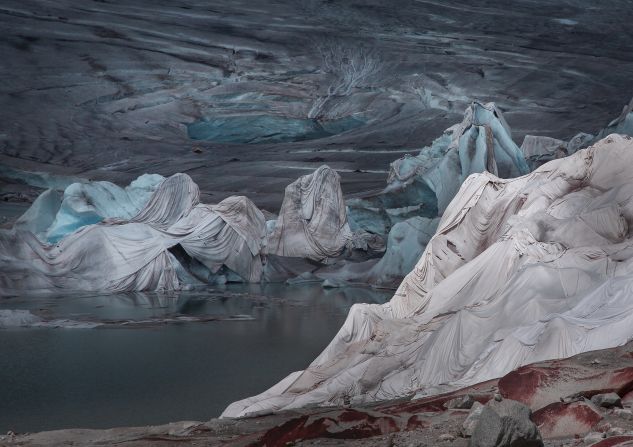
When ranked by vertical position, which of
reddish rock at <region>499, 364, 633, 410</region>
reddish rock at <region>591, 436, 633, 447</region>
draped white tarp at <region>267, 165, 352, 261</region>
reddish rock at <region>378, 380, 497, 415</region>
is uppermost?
reddish rock at <region>591, 436, 633, 447</region>

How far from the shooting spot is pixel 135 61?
37406 millimetres

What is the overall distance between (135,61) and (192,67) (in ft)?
7.16

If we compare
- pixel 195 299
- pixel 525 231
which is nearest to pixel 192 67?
pixel 195 299

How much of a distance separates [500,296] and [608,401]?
345 centimetres

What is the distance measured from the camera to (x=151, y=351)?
10.5 meters

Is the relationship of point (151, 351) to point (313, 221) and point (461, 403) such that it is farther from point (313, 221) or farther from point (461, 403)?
point (313, 221)

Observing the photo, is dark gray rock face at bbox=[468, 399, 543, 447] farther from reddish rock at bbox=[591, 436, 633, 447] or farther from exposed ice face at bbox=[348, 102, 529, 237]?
exposed ice face at bbox=[348, 102, 529, 237]

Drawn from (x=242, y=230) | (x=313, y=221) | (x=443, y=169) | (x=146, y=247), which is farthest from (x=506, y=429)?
(x=313, y=221)

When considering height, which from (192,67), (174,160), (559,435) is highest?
(559,435)

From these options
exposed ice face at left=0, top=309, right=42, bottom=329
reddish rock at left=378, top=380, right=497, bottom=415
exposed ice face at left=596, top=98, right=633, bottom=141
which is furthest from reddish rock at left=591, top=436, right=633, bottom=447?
exposed ice face at left=596, top=98, right=633, bottom=141

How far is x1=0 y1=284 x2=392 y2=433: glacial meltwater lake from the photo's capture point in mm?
7930

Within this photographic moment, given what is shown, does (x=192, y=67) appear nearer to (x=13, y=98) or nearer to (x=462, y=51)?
(x=13, y=98)

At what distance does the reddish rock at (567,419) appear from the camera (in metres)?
3.56

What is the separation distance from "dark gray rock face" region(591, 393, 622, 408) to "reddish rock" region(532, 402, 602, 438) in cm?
17
